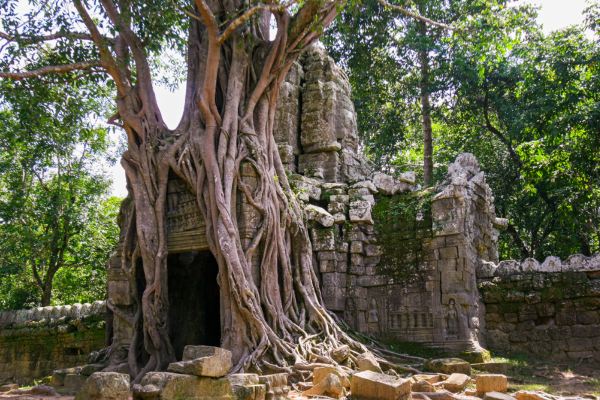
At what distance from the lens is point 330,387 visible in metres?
5.31

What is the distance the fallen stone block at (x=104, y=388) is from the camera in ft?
13.6

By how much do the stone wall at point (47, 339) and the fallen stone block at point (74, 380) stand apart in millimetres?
3361

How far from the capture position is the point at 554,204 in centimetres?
1291

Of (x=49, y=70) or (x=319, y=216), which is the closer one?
(x=49, y=70)

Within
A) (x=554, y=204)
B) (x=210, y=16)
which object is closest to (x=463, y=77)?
(x=554, y=204)

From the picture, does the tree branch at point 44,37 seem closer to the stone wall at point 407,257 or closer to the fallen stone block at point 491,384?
the stone wall at point 407,257

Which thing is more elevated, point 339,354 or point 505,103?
point 505,103

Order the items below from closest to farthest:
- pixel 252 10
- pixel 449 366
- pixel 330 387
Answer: pixel 330 387 < pixel 449 366 < pixel 252 10

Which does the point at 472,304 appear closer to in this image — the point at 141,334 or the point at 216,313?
the point at 216,313

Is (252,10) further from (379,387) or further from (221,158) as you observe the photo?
(379,387)

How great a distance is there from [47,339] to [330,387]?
8439 millimetres

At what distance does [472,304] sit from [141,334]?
482 centimetres

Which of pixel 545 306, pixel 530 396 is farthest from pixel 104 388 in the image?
pixel 545 306

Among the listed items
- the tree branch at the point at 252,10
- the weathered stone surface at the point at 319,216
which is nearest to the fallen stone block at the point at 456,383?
the weathered stone surface at the point at 319,216
